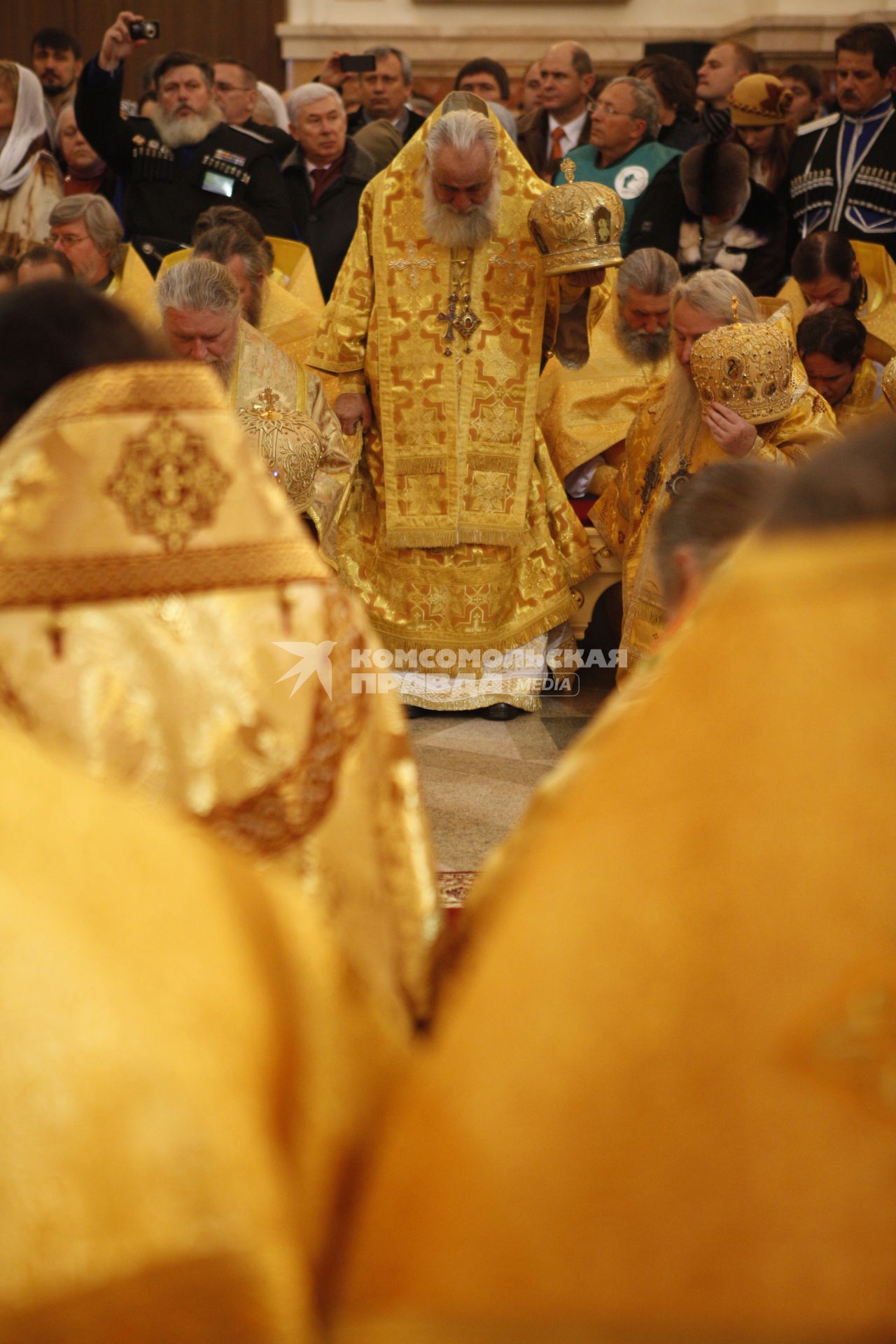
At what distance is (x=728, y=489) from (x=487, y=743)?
2987 mm

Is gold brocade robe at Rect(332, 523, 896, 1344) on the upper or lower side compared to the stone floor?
upper

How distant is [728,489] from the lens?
2.41m

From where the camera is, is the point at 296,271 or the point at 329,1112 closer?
the point at 329,1112

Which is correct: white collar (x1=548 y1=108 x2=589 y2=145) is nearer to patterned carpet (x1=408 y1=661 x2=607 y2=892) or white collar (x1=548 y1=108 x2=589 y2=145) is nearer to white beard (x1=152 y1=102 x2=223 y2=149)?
white beard (x1=152 y1=102 x2=223 y2=149)

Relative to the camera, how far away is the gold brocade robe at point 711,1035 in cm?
98

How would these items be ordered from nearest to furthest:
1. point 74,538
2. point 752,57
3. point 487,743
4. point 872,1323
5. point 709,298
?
1. point 872,1323
2. point 74,538
3. point 709,298
4. point 487,743
5. point 752,57

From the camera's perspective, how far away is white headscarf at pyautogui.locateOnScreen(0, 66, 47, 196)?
7.18 metres

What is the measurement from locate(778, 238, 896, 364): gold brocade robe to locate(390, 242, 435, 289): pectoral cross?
1.60 meters

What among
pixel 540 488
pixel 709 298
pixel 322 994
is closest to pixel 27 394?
pixel 322 994

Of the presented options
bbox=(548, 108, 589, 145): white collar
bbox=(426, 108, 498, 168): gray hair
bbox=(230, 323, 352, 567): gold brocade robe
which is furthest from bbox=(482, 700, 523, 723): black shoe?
bbox=(548, 108, 589, 145): white collar

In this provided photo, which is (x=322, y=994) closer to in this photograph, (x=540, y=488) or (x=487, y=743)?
(x=487, y=743)

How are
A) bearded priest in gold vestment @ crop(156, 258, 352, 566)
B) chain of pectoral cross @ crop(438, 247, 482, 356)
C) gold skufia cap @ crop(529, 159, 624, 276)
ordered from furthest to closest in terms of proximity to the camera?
chain of pectoral cross @ crop(438, 247, 482, 356) < gold skufia cap @ crop(529, 159, 624, 276) < bearded priest in gold vestment @ crop(156, 258, 352, 566)

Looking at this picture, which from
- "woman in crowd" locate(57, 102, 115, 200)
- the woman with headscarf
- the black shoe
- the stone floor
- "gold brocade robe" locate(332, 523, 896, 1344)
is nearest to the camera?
"gold brocade robe" locate(332, 523, 896, 1344)

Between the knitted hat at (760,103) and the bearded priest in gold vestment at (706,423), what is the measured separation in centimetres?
261
